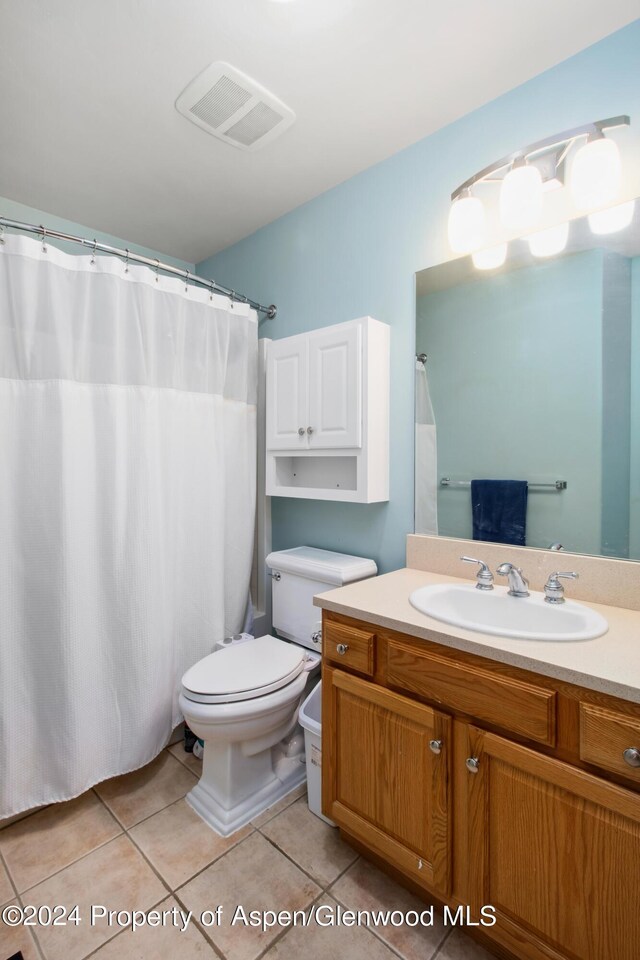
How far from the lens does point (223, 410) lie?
201 cm

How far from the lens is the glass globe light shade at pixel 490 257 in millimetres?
1441

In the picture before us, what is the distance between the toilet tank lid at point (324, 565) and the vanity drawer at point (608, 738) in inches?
36.8

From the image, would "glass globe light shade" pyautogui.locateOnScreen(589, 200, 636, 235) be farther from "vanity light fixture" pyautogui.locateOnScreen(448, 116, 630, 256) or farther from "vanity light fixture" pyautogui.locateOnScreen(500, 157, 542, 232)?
"vanity light fixture" pyautogui.locateOnScreen(500, 157, 542, 232)

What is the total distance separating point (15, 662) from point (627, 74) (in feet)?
8.46


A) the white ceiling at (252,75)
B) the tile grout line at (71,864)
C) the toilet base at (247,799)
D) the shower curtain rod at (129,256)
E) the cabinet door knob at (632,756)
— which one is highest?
the white ceiling at (252,75)

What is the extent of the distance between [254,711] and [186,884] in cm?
48

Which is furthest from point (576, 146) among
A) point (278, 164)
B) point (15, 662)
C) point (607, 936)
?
point (15, 662)

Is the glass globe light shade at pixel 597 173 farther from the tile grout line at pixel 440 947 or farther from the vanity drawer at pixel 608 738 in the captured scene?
the tile grout line at pixel 440 947

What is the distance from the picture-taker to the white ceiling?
3.90 ft

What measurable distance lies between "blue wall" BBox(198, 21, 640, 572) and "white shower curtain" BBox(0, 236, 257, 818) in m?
0.47

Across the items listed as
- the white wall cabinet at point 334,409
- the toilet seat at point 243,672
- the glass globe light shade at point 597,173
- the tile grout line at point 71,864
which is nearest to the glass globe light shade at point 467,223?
the glass globe light shade at point 597,173

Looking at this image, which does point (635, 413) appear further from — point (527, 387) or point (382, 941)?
point (382, 941)

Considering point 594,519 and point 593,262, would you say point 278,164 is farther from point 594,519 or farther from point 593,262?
point 594,519

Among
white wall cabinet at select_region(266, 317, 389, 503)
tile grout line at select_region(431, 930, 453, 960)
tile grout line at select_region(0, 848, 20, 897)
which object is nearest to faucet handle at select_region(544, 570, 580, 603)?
white wall cabinet at select_region(266, 317, 389, 503)
